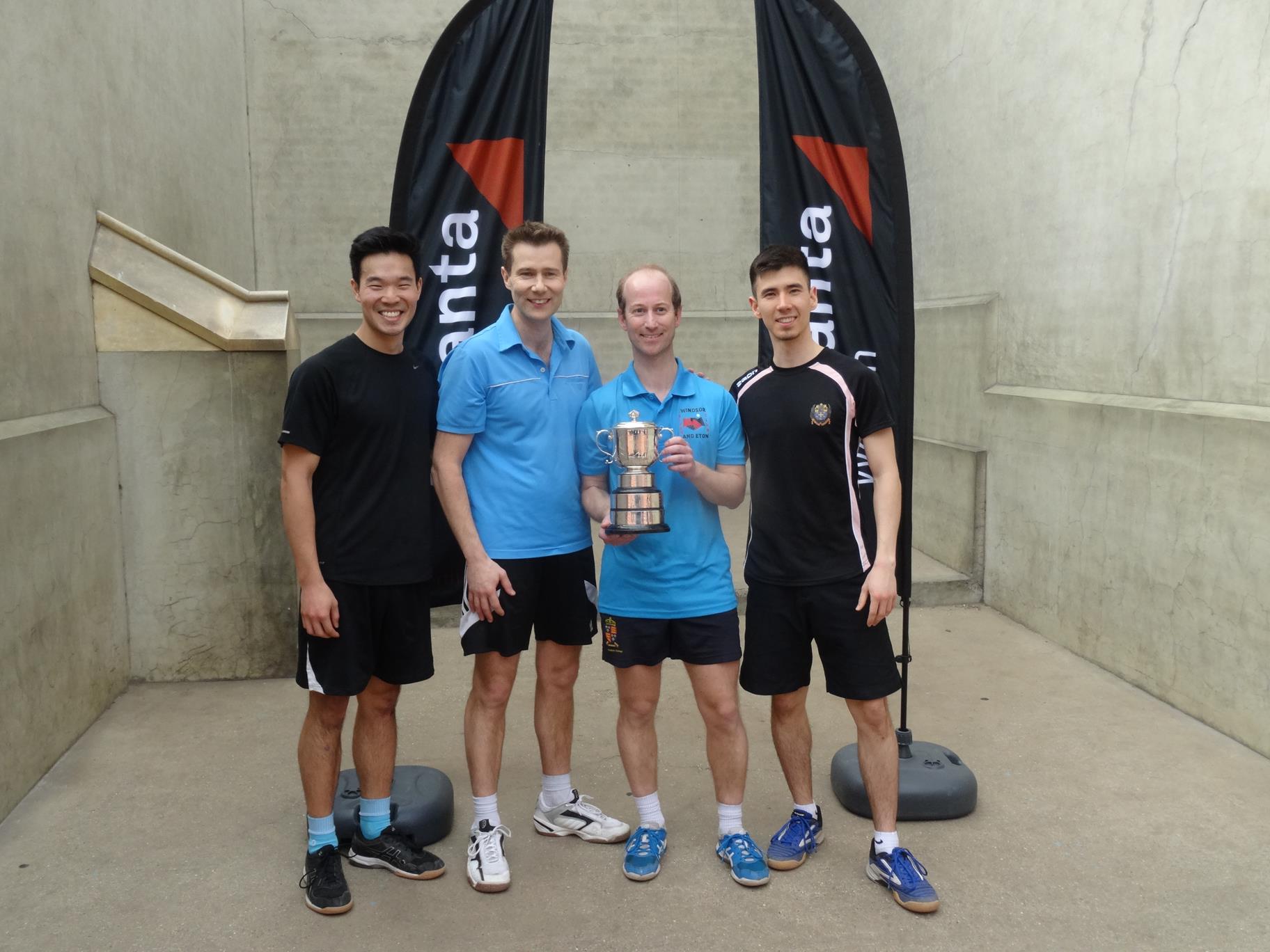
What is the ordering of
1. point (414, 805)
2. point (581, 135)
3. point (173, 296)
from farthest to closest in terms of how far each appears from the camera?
1. point (581, 135)
2. point (173, 296)
3. point (414, 805)

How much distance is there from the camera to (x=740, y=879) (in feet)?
11.0

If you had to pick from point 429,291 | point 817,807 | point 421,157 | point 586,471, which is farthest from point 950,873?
point 421,157

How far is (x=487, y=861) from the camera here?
135 inches

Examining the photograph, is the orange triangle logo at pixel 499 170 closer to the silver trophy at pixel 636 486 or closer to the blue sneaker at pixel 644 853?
the silver trophy at pixel 636 486

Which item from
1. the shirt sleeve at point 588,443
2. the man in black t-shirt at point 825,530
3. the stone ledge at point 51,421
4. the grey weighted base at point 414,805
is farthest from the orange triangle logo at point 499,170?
the grey weighted base at point 414,805

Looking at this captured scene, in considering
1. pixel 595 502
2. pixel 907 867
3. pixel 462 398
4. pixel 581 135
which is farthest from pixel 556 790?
pixel 581 135

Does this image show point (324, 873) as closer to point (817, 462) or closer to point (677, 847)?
point (677, 847)

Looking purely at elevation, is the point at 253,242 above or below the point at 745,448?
above

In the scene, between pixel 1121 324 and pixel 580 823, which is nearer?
pixel 580 823

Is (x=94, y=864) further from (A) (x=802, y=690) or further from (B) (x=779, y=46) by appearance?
(B) (x=779, y=46)

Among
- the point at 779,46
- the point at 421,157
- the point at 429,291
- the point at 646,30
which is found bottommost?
the point at 429,291

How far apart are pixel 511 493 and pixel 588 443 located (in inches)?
12.1

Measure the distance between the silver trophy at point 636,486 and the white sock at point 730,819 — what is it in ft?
3.35

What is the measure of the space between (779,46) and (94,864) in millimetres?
3848
